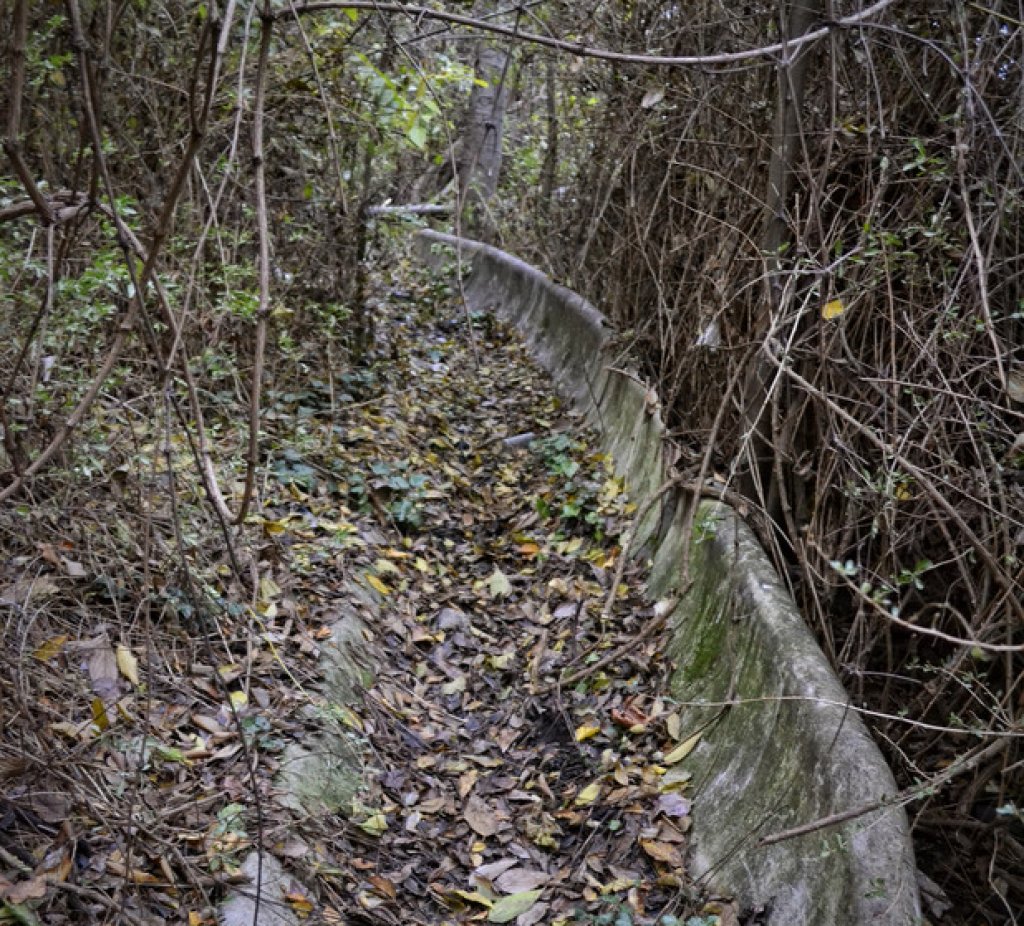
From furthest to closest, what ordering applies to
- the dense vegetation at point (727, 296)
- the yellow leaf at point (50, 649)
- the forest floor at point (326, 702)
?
the yellow leaf at point (50, 649) < the dense vegetation at point (727, 296) < the forest floor at point (326, 702)

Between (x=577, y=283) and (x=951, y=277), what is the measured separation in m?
4.97

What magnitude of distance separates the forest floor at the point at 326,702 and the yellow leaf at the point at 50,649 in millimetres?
12

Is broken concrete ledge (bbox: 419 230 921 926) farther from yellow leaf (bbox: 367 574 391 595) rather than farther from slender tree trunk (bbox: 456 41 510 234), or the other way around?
slender tree trunk (bbox: 456 41 510 234)

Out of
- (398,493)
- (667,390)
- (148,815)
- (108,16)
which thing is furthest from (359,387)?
(108,16)

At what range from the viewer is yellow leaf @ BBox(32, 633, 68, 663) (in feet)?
9.84

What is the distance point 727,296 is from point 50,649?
11.6ft

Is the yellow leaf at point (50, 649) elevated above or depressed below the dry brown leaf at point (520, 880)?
above

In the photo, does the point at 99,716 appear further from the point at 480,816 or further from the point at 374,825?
the point at 480,816

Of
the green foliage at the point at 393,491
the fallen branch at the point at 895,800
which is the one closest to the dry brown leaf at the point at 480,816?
the fallen branch at the point at 895,800

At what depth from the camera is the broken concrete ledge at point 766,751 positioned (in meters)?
2.46

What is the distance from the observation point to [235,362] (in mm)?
5230

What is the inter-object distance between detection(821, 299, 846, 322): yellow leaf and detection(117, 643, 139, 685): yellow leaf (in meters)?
2.98

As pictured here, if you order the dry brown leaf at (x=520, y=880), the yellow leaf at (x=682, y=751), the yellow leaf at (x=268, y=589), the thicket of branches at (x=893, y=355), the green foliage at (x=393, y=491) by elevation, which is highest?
the thicket of branches at (x=893, y=355)

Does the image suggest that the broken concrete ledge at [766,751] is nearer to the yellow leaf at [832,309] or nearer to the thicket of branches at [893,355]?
the thicket of branches at [893,355]
